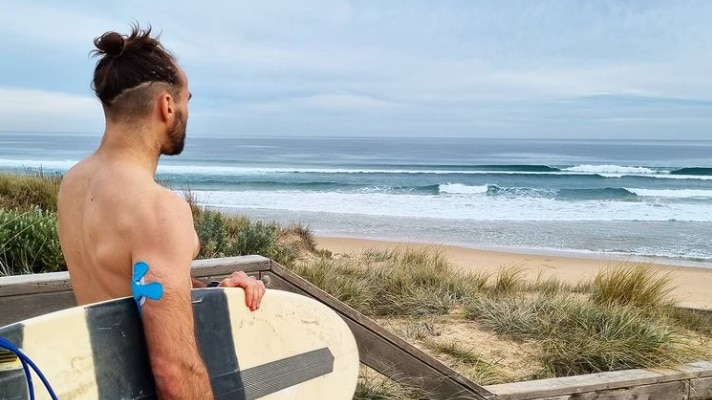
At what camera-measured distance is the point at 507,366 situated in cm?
457

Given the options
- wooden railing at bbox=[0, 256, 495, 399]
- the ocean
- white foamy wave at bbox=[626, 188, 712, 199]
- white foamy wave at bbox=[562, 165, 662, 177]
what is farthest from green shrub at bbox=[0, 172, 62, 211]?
white foamy wave at bbox=[562, 165, 662, 177]

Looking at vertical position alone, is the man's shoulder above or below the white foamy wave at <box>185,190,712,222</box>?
above

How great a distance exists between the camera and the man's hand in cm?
224

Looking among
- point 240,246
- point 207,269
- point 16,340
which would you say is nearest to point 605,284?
point 240,246

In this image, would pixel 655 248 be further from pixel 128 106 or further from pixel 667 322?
pixel 128 106

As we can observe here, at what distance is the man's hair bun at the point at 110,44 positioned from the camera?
1753 millimetres

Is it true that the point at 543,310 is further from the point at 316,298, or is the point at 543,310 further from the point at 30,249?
the point at 30,249

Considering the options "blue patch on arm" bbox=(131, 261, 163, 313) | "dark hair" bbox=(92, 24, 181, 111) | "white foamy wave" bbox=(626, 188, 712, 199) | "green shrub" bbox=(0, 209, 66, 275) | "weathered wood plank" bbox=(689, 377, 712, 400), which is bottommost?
"white foamy wave" bbox=(626, 188, 712, 199)

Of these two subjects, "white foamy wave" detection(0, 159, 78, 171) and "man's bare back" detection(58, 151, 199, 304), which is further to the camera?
"white foamy wave" detection(0, 159, 78, 171)

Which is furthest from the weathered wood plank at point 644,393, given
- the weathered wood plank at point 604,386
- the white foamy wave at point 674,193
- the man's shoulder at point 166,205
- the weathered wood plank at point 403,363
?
the white foamy wave at point 674,193

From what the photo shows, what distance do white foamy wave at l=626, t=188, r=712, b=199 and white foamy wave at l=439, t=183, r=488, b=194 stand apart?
20.5 ft

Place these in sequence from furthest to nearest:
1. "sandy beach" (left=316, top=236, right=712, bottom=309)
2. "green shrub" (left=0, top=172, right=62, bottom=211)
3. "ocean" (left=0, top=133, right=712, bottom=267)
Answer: "ocean" (left=0, top=133, right=712, bottom=267)
"sandy beach" (left=316, top=236, right=712, bottom=309)
"green shrub" (left=0, top=172, right=62, bottom=211)

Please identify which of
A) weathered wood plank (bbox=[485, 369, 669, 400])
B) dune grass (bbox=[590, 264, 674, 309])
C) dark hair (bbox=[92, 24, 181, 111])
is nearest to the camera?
dark hair (bbox=[92, 24, 181, 111])

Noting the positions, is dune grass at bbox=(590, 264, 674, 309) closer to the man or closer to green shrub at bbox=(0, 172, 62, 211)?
the man
